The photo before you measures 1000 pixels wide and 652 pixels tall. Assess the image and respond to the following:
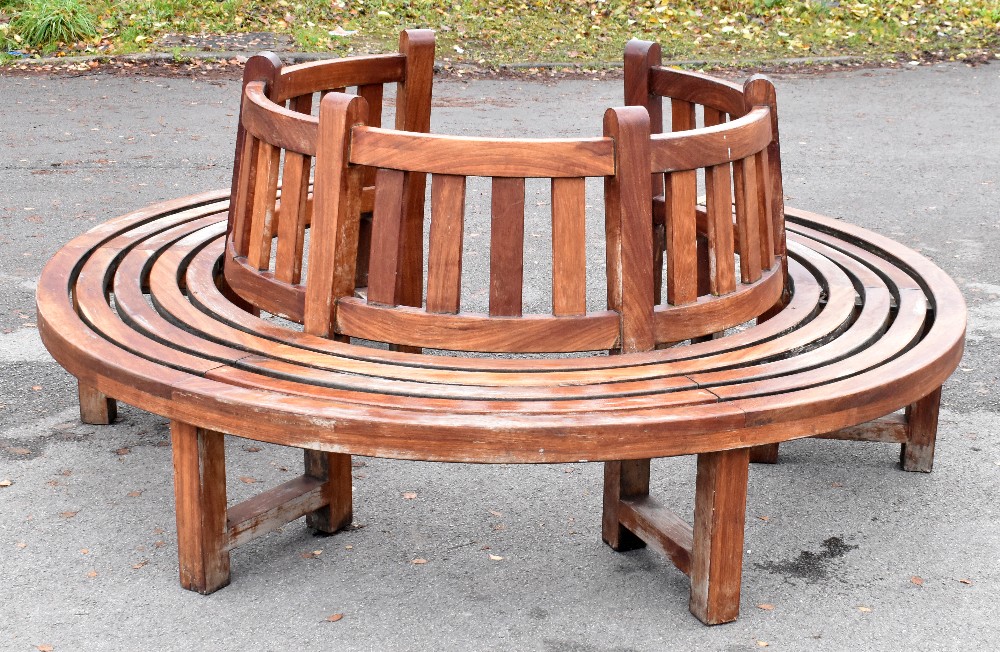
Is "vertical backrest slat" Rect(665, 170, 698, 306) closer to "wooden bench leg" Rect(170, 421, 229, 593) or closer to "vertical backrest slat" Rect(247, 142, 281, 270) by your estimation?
"vertical backrest slat" Rect(247, 142, 281, 270)

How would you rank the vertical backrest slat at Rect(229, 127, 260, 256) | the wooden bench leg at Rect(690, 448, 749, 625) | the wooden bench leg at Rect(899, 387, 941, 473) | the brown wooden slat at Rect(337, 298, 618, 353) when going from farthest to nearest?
the wooden bench leg at Rect(899, 387, 941, 473) < the vertical backrest slat at Rect(229, 127, 260, 256) < the brown wooden slat at Rect(337, 298, 618, 353) < the wooden bench leg at Rect(690, 448, 749, 625)

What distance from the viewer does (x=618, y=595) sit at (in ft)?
10.8

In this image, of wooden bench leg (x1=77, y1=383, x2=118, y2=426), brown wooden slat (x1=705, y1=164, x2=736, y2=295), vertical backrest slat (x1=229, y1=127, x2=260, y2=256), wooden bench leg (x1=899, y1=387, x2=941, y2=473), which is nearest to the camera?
brown wooden slat (x1=705, y1=164, x2=736, y2=295)

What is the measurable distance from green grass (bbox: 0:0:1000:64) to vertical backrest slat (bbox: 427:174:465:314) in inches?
307

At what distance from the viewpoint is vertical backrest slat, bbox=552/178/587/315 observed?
10.2 ft

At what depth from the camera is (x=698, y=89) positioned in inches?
159

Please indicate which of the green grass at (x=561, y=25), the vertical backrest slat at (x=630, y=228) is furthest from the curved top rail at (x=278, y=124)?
the green grass at (x=561, y=25)

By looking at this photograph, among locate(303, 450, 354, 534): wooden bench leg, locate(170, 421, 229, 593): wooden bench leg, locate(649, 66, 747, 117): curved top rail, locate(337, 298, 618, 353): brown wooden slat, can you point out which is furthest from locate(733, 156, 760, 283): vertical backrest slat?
locate(170, 421, 229, 593): wooden bench leg

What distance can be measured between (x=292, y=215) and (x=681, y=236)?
42.0 inches

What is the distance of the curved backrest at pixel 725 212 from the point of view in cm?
326

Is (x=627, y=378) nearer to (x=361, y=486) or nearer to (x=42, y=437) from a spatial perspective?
(x=361, y=486)

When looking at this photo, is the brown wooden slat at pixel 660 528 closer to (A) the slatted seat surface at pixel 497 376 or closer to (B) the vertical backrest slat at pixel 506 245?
(A) the slatted seat surface at pixel 497 376

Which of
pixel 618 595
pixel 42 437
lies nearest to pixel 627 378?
pixel 618 595

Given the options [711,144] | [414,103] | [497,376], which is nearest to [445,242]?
[497,376]
